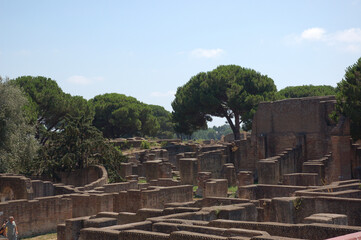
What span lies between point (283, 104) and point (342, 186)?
48.5 feet

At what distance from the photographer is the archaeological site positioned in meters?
10.5

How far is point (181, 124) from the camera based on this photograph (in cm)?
5359

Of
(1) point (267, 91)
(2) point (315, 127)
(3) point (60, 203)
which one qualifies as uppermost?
(1) point (267, 91)

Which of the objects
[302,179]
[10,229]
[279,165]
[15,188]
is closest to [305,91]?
[279,165]

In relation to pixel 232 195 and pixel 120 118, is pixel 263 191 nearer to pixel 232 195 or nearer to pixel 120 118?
pixel 232 195

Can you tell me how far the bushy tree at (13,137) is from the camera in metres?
28.8

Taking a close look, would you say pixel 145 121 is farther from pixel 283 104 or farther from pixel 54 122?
pixel 283 104

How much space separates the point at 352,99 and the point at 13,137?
61.4 ft

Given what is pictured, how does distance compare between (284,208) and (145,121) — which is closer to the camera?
(284,208)

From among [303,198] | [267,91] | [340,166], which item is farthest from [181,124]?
[303,198]

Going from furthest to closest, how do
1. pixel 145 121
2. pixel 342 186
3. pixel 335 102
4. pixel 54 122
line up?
pixel 145 121, pixel 54 122, pixel 335 102, pixel 342 186

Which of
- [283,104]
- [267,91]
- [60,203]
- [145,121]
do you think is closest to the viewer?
[60,203]

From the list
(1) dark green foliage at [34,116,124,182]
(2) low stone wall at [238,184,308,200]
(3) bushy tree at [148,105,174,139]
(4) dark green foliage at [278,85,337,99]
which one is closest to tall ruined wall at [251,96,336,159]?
(1) dark green foliage at [34,116,124,182]

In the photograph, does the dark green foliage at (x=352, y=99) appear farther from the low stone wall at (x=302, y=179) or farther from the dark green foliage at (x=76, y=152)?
the dark green foliage at (x=76, y=152)
